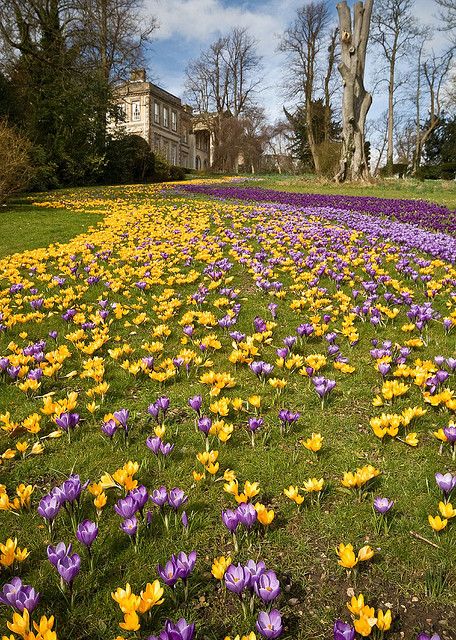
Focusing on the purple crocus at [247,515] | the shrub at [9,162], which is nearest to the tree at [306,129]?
the shrub at [9,162]

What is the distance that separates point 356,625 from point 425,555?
2.22ft

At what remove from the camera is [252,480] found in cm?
286

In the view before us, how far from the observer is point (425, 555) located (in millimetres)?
2238

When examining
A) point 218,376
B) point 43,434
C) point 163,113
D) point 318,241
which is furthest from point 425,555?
point 163,113

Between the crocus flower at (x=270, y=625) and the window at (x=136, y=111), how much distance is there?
220ft

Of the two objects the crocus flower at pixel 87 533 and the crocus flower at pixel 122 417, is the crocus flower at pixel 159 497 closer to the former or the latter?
the crocus flower at pixel 87 533

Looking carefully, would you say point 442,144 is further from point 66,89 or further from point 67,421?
point 67,421

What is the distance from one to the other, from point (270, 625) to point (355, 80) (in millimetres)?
30836

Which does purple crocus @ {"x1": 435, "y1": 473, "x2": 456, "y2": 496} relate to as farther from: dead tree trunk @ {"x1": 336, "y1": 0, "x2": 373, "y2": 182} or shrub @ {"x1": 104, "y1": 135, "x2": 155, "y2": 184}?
shrub @ {"x1": 104, "y1": 135, "x2": 155, "y2": 184}

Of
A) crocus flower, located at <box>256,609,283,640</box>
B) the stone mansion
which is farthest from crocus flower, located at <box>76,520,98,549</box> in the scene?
the stone mansion

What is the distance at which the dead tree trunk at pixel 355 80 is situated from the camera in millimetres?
26500

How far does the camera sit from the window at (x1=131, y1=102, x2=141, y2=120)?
60.8 m

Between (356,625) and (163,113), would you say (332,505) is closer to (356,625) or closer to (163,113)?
(356,625)

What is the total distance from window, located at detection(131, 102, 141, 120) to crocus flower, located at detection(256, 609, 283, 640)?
220ft
